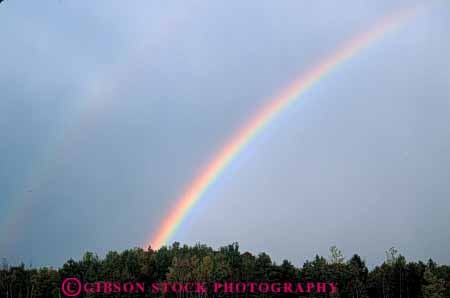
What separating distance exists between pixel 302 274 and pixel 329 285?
16.6 ft

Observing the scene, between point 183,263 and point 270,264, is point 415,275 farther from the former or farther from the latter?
point 183,263

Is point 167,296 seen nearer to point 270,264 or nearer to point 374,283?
point 270,264

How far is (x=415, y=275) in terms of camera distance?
4159cm

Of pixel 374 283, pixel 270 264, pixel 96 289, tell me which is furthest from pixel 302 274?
pixel 96 289

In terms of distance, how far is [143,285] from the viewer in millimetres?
45094

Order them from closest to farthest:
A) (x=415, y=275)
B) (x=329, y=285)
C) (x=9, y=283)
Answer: (x=329, y=285) < (x=415, y=275) < (x=9, y=283)

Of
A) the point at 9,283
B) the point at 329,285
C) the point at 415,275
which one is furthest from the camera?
the point at 9,283

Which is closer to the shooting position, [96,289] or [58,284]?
[96,289]

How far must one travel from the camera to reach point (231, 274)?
42625 mm

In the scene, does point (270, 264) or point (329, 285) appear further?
point (270, 264)

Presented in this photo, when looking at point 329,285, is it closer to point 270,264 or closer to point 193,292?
point 270,264

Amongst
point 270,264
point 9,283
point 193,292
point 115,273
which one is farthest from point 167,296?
point 9,283

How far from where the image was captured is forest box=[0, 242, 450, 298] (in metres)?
39.6

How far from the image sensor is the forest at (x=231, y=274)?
39.6 m
